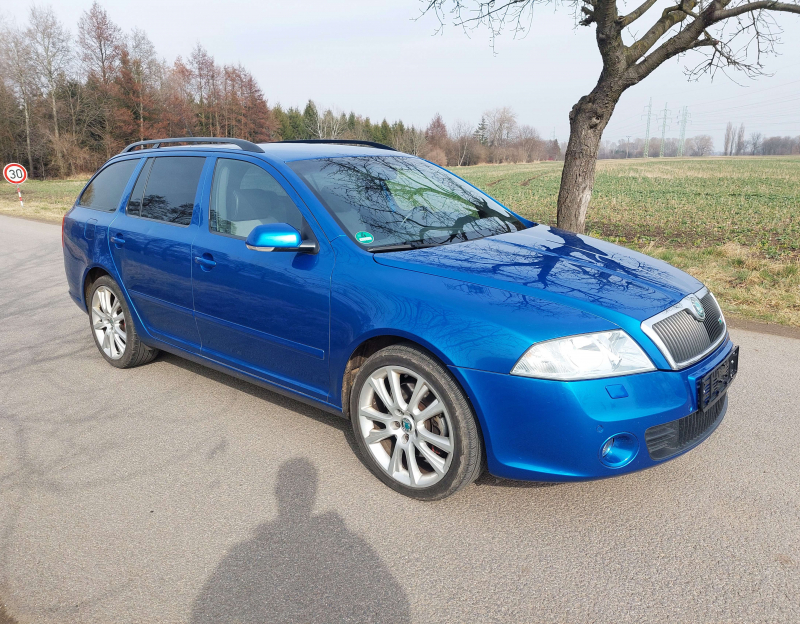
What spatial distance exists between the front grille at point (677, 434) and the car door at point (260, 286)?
1.69m

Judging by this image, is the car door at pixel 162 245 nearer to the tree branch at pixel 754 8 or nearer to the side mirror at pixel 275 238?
the side mirror at pixel 275 238

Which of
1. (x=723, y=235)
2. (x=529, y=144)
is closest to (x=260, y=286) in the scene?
(x=723, y=235)

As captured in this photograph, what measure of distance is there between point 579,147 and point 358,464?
22.1 ft

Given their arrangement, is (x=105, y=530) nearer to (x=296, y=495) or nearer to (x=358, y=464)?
(x=296, y=495)

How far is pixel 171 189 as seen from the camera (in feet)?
14.8

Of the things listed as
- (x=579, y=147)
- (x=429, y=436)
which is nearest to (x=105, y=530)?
(x=429, y=436)

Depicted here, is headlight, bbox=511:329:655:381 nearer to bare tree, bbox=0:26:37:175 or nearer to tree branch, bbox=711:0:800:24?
tree branch, bbox=711:0:800:24

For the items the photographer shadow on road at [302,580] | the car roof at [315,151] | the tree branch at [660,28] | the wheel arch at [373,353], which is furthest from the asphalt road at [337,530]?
the tree branch at [660,28]

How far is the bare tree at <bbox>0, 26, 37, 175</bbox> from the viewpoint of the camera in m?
50.8

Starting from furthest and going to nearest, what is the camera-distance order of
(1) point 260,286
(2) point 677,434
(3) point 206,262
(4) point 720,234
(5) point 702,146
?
(5) point 702,146 → (4) point 720,234 → (3) point 206,262 → (1) point 260,286 → (2) point 677,434

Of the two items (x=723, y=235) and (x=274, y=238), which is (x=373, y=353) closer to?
(x=274, y=238)

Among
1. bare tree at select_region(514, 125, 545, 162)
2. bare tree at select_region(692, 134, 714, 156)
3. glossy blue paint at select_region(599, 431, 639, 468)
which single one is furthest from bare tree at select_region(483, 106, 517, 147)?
glossy blue paint at select_region(599, 431, 639, 468)

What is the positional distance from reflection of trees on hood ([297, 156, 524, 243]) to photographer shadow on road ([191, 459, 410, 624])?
160 cm

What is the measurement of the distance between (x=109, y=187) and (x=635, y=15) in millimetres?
6997
